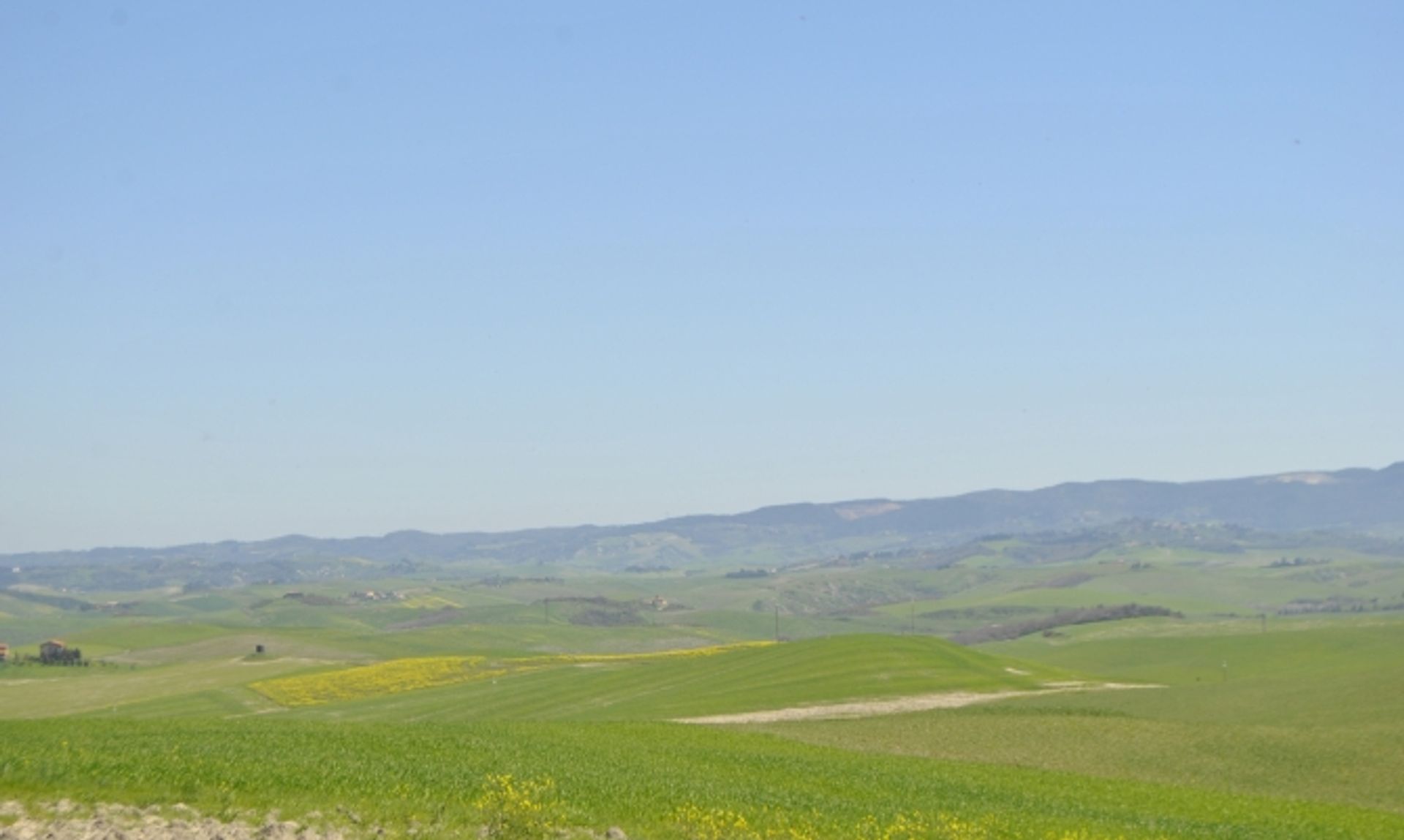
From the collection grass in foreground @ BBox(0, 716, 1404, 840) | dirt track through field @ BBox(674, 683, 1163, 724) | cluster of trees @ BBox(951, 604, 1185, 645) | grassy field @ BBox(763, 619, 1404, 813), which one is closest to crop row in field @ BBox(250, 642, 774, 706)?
dirt track through field @ BBox(674, 683, 1163, 724)

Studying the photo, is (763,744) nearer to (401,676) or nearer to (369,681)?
(369,681)

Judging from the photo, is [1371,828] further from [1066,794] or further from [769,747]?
[769,747]

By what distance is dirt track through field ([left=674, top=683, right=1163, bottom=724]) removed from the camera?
70.3 metres

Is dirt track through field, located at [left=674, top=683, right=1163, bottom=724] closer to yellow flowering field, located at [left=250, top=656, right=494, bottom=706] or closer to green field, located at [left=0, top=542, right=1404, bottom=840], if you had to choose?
green field, located at [left=0, top=542, right=1404, bottom=840]

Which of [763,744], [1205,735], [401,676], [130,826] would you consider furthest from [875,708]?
[130,826]

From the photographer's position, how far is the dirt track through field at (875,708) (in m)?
70.3

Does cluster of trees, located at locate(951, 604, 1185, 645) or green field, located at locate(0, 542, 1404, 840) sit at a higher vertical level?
green field, located at locate(0, 542, 1404, 840)

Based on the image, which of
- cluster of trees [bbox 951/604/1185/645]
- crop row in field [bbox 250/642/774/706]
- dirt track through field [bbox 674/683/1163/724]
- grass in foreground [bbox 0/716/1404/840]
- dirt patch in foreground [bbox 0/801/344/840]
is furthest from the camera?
cluster of trees [bbox 951/604/1185/645]

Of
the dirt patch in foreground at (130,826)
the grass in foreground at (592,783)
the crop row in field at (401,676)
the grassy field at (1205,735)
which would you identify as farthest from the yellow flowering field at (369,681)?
the dirt patch in foreground at (130,826)

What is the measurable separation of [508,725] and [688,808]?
22.0 metres

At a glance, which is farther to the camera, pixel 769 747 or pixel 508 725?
pixel 508 725

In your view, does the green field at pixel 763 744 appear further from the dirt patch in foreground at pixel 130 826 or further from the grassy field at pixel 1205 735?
the dirt patch in foreground at pixel 130 826

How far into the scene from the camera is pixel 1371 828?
34688mm

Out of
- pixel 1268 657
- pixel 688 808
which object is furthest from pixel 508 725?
pixel 1268 657
